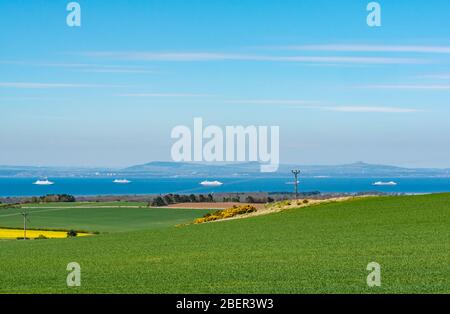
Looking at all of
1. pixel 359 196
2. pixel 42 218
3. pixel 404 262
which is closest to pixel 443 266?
pixel 404 262

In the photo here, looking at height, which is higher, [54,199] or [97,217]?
[54,199]

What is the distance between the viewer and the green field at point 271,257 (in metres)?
17.8

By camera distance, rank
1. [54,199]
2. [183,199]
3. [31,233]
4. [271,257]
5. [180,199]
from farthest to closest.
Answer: [54,199]
[180,199]
[183,199]
[31,233]
[271,257]

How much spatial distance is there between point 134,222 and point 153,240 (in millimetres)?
36021

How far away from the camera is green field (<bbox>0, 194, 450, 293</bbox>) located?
17.8 metres

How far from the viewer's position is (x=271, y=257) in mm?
23797

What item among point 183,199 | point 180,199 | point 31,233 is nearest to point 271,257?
point 31,233

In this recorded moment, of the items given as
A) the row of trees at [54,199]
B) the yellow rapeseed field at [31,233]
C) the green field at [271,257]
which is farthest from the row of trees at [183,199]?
the green field at [271,257]

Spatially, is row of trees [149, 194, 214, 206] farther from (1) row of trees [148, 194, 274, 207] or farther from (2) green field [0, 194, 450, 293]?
(2) green field [0, 194, 450, 293]

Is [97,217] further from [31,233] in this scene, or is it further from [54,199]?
[54,199]

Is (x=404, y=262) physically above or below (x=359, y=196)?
below

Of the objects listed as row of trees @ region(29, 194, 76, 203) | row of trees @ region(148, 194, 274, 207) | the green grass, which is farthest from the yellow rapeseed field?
row of trees @ region(29, 194, 76, 203)
